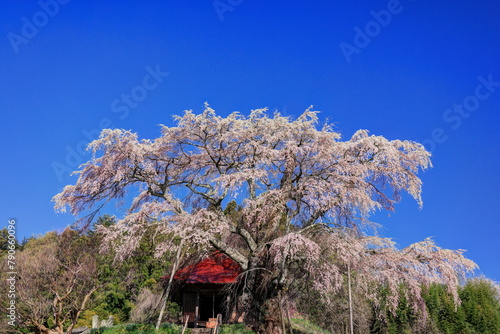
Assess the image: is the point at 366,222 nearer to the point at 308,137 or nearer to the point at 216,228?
the point at 308,137

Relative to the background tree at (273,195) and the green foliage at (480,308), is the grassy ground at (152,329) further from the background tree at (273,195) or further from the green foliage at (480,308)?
the green foliage at (480,308)

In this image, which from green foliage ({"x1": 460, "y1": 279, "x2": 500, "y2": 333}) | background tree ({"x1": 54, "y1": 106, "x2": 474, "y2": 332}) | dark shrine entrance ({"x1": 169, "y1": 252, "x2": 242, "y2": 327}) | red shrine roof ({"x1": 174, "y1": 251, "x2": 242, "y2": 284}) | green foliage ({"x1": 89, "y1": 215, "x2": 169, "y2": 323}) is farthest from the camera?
green foliage ({"x1": 89, "y1": 215, "x2": 169, "y2": 323})

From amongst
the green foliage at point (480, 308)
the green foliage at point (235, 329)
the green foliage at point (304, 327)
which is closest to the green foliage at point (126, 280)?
the green foliage at point (304, 327)

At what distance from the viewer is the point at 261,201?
14781mm

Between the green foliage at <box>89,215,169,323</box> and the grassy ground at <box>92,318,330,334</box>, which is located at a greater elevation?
the green foliage at <box>89,215,169,323</box>

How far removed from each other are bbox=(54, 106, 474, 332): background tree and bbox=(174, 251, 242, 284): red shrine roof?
11.3ft

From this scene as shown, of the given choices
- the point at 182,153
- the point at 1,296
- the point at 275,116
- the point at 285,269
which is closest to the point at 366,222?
the point at 285,269

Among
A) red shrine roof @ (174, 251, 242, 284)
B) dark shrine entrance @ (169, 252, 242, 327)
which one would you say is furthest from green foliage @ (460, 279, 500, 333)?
dark shrine entrance @ (169, 252, 242, 327)

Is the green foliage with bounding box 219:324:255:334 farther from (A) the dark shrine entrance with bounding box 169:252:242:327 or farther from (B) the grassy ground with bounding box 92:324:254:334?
(A) the dark shrine entrance with bounding box 169:252:242:327

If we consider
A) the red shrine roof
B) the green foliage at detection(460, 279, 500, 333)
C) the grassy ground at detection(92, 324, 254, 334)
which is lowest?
the grassy ground at detection(92, 324, 254, 334)

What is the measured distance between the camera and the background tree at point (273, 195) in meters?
14.3

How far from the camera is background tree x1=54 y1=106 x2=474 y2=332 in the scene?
1426 centimetres

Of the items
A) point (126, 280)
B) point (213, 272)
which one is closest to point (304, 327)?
point (213, 272)

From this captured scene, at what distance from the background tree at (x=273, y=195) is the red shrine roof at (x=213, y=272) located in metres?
3.44
